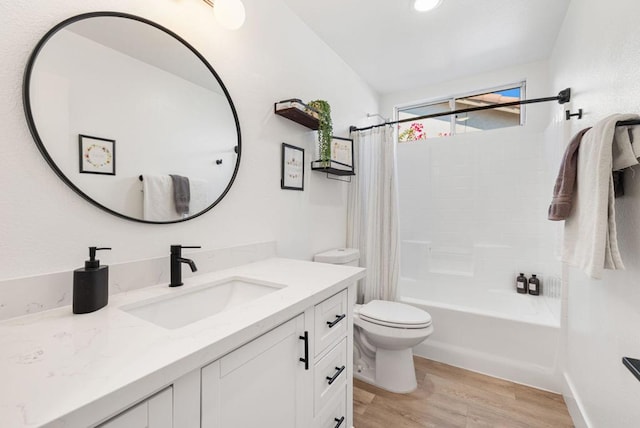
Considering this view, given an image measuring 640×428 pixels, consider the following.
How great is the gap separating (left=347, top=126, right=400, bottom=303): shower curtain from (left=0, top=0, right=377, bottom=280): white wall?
167mm

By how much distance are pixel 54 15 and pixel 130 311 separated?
0.95 meters

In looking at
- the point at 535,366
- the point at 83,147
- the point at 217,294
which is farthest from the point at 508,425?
the point at 83,147

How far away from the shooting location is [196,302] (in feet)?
3.55

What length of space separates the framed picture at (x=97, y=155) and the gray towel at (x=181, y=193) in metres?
0.22

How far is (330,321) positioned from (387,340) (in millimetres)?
814

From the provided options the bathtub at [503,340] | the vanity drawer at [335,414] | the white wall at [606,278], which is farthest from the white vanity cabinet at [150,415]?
the bathtub at [503,340]

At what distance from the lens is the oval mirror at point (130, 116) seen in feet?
2.80

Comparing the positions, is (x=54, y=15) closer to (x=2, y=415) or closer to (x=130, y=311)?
(x=130, y=311)

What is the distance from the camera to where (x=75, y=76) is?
0.89m

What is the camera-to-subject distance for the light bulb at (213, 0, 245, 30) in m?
1.23

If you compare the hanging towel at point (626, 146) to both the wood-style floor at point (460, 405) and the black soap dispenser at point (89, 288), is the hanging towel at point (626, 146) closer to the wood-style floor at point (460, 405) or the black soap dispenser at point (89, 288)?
the wood-style floor at point (460, 405)

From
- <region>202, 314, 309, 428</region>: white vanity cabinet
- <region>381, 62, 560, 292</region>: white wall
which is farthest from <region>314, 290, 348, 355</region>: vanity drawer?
<region>381, 62, 560, 292</region>: white wall

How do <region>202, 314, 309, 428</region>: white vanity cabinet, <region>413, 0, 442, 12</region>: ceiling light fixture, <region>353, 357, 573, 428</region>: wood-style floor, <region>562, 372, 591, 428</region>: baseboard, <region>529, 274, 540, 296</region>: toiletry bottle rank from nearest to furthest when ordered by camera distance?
<region>202, 314, 309, 428</region>: white vanity cabinet, <region>562, 372, 591, 428</region>: baseboard, <region>353, 357, 573, 428</region>: wood-style floor, <region>413, 0, 442, 12</region>: ceiling light fixture, <region>529, 274, 540, 296</region>: toiletry bottle

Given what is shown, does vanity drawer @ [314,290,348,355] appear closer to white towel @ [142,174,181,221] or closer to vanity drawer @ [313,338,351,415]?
vanity drawer @ [313,338,351,415]
